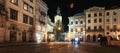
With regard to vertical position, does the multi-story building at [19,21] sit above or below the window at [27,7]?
below

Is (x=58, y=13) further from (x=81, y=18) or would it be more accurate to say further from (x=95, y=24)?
(x=95, y=24)

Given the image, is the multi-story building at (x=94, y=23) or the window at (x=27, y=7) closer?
the window at (x=27, y=7)

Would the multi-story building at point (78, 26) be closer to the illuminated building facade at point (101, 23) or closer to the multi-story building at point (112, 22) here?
the illuminated building facade at point (101, 23)

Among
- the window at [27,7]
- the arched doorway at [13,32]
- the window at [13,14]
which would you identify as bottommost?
the arched doorway at [13,32]

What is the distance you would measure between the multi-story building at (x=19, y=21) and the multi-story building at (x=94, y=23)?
3213cm

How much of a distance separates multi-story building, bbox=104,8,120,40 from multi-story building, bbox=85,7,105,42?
2.10 meters

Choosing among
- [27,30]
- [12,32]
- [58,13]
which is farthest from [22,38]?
[58,13]

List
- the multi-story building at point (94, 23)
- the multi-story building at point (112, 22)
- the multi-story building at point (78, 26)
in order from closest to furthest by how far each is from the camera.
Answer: the multi-story building at point (112, 22) → the multi-story building at point (94, 23) → the multi-story building at point (78, 26)

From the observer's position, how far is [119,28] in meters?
70.2

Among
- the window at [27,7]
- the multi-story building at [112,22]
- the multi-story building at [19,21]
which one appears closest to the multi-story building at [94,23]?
the multi-story building at [112,22]

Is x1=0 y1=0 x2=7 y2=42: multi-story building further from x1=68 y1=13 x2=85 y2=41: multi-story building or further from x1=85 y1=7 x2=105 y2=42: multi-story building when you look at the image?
x1=68 y1=13 x2=85 y2=41: multi-story building

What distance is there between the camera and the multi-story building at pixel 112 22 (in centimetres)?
7050

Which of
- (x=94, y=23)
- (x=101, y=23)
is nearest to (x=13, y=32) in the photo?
(x=101, y=23)

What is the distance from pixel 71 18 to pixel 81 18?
586cm
